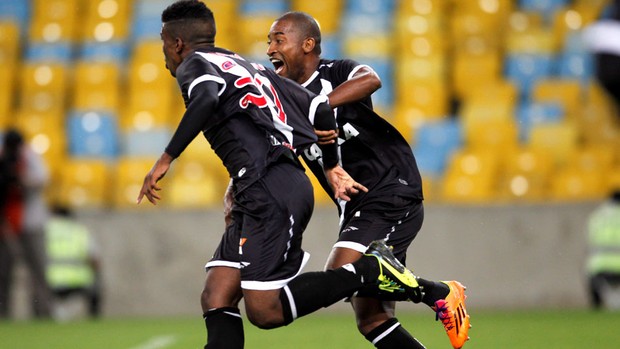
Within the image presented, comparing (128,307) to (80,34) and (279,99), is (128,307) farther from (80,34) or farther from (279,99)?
(279,99)

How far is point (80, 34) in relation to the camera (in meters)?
15.6

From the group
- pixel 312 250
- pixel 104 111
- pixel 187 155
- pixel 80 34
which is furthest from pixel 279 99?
pixel 80 34

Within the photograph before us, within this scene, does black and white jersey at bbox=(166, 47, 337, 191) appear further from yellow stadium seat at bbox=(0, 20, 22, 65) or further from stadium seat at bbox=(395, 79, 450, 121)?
yellow stadium seat at bbox=(0, 20, 22, 65)

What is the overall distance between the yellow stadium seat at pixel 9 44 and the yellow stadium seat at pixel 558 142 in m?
6.86

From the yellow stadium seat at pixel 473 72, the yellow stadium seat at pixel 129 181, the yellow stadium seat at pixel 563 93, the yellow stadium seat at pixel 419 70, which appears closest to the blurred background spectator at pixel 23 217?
the yellow stadium seat at pixel 129 181

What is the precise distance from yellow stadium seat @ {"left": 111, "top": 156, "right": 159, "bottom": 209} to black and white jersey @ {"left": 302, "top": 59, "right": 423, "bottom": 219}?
703 centimetres

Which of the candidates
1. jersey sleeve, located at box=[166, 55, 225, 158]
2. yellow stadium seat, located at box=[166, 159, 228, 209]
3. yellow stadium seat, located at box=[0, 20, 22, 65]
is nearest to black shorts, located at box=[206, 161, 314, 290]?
jersey sleeve, located at box=[166, 55, 225, 158]

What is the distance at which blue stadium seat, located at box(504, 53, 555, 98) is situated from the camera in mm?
13836

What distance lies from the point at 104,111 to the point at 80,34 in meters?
1.99

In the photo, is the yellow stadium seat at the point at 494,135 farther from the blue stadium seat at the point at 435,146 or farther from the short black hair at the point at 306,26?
the short black hair at the point at 306,26

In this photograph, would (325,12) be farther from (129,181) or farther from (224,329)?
(224,329)

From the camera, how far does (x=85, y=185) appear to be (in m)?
13.2

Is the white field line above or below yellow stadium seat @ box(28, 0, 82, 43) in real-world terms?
below

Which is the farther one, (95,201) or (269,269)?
(95,201)
